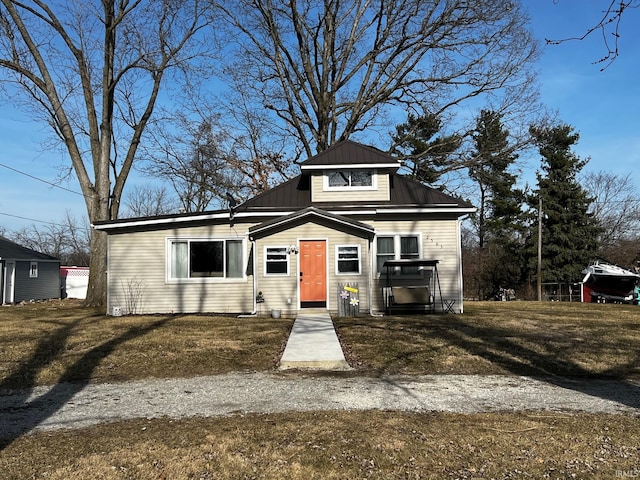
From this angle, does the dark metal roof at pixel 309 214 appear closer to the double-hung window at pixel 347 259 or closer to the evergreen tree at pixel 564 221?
the double-hung window at pixel 347 259

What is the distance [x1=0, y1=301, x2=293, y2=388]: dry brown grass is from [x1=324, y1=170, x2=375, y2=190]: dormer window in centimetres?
590

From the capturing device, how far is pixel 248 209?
53.2ft

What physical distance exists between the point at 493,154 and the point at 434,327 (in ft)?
52.9

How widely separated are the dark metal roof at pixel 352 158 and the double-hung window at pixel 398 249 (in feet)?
8.44

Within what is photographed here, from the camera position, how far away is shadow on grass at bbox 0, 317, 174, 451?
17.8ft

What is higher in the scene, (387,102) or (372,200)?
(387,102)

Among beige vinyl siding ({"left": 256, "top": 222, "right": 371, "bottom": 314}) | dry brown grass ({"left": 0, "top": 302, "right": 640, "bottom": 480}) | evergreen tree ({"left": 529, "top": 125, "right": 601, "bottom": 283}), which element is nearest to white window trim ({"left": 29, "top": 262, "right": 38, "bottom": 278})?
beige vinyl siding ({"left": 256, "top": 222, "right": 371, "bottom": 314})

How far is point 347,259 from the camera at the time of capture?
15016 mm

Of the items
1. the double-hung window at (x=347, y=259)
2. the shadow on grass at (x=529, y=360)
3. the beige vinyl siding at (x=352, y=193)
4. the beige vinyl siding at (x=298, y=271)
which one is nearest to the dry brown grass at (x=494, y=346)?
the shadow on grass at (x=529, y=360)

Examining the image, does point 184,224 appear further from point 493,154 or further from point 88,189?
point 493,154

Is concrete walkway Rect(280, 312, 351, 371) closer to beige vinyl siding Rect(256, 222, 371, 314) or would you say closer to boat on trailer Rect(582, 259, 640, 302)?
beige vinyl siding Rect(256, 222, 371, 314)

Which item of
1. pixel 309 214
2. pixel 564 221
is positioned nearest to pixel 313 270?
pixel 309 214

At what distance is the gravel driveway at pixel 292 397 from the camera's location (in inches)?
225

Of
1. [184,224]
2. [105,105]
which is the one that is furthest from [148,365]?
[105,105]
